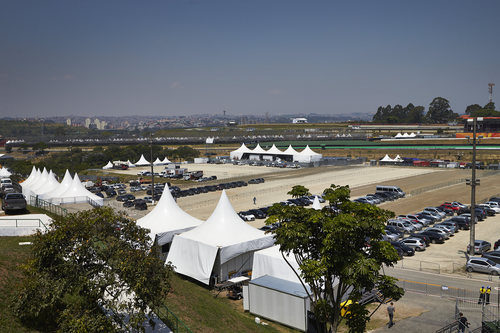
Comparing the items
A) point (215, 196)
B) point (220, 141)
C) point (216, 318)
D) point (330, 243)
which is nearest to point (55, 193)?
point (215, 196)

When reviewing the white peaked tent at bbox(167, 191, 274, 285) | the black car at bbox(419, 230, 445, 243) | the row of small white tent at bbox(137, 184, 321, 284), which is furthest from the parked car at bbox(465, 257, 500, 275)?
the white peaked tent at bbox(167, 191, 274, 285)

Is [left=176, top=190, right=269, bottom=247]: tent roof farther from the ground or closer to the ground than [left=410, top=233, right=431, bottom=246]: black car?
farther from the ground

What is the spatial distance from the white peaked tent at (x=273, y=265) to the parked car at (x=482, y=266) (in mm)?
11637

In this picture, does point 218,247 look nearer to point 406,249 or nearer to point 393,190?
point 406,249

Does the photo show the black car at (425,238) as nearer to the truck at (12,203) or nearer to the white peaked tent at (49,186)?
Result: the truck at (12,203)

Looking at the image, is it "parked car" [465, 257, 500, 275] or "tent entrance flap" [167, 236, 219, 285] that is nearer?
"tent entrance flap" [167, 236, 219, 285]

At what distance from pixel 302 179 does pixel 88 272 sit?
57.6 meters

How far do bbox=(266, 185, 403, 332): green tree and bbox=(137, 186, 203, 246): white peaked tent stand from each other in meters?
15.4

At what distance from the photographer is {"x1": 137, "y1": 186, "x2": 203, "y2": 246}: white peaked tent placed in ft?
84.4

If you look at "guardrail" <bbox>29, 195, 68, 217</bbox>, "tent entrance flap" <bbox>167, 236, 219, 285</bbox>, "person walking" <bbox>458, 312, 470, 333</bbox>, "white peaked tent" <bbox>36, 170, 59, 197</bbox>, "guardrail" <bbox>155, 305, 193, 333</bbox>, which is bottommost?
"person walking" <bbox>458, 312, 470, 333</bbox>

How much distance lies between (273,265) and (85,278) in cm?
1131

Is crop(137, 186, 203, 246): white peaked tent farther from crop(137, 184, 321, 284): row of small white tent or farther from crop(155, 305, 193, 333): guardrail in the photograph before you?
crop(155, 305, 193, 333): guardrail

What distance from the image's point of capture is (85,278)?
1083cm

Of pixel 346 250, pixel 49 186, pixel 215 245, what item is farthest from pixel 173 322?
pixel 49 186
